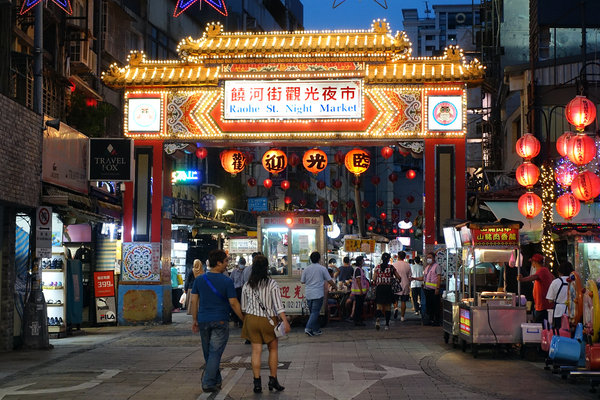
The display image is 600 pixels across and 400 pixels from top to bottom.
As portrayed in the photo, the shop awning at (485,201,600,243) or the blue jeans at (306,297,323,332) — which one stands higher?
the shop awning at (485,201,600,243)

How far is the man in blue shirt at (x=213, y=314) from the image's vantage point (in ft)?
36.8

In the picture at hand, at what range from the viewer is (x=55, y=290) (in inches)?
782

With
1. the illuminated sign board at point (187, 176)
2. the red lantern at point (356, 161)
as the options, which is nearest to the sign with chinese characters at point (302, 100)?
the red lantern at point (356, 161)

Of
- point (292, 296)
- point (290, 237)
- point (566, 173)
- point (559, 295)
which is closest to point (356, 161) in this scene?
point (290, 237)

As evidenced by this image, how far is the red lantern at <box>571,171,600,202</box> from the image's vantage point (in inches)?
696

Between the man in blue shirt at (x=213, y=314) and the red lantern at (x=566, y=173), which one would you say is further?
the red lantern at (x=566, y=173)

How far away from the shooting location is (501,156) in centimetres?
3831

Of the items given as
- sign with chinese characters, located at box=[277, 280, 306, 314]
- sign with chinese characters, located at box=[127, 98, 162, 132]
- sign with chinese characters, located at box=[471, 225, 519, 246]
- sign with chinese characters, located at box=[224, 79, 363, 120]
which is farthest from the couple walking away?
sign with chinese characters, located at box=[127, 98, 162, 132]

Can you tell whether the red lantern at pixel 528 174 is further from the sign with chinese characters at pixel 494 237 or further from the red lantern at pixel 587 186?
the sign with chinese characters at pixel 494 237

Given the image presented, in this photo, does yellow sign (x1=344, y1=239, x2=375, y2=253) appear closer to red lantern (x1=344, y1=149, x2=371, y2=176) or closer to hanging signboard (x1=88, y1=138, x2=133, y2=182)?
red lantern (x1=344, y1=149, x2=371, y2=176)

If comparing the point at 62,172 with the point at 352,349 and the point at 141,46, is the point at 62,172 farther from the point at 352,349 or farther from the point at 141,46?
the point at 141,46

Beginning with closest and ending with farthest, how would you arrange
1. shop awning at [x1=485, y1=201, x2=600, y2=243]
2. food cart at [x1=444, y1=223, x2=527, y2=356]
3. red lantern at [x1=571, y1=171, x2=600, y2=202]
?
1. food cart at [x1=444, y1=223, x2=527, y2=356]
2. red lantern at [x1=571, y1=171, x2=600, y2=202]
3. shop awning at [x1=485, y1=201, x2=600, y2=243]

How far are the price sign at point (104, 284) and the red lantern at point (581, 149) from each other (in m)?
12.5

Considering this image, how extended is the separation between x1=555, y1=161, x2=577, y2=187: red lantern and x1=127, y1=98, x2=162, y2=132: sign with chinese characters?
36.7 ft
